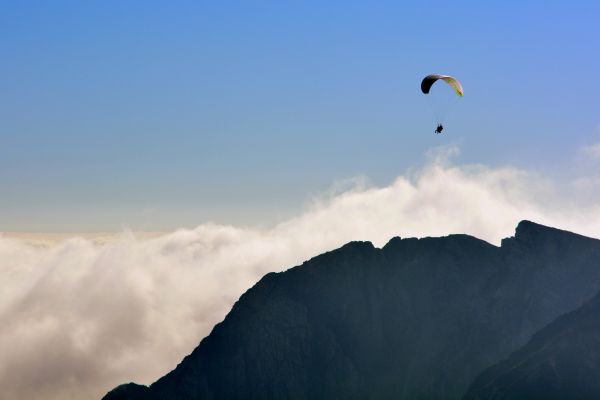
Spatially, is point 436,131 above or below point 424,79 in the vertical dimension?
below

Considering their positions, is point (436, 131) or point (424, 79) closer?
Result: point (436, 131)

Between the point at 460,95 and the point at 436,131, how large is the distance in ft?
53.6

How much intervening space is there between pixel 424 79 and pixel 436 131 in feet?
66.4

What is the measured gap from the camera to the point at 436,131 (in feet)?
607

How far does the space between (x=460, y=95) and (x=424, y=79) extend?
1036cm

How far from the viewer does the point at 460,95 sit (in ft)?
640

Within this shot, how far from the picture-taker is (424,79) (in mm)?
198875
